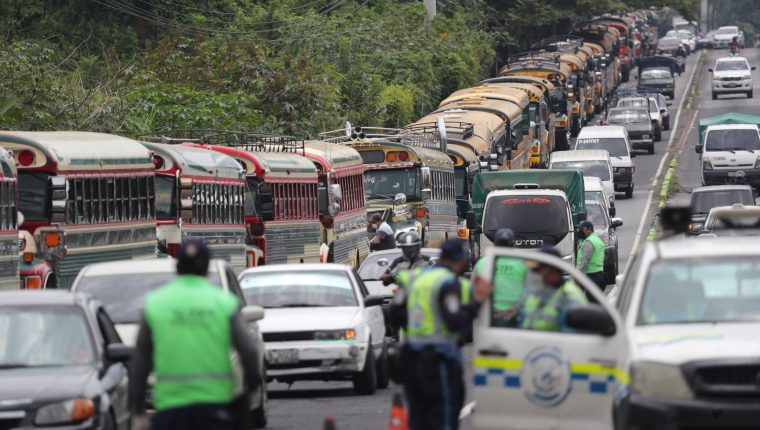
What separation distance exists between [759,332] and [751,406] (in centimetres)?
59

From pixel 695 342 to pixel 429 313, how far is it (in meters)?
1.61

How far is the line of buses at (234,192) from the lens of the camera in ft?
67.5

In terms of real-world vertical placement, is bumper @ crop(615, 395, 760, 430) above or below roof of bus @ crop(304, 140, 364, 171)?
below

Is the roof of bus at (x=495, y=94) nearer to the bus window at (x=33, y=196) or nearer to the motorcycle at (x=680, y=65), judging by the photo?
the bus window at (x=33, y=196)

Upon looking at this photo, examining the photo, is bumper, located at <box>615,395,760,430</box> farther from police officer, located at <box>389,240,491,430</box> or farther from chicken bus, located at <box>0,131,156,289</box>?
chicken bus, located at <box>0,131,156,289</box>

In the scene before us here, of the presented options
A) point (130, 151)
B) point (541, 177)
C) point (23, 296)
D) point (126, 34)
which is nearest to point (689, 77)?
point (126, 34)

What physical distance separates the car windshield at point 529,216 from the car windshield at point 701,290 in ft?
54.4

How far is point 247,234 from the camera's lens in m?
27.5

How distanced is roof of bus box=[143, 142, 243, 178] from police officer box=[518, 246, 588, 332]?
44.5ft

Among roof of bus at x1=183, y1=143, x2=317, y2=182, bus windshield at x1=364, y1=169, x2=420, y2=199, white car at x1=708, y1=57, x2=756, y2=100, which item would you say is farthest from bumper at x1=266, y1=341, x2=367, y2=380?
white car at x1=708, y1=57, x2=756, y2=100

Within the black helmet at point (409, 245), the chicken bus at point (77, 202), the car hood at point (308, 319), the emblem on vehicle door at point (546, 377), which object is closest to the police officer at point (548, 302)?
the emblem on vehicle door at point (546, 377)

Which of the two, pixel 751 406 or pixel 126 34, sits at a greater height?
pixel 126 34

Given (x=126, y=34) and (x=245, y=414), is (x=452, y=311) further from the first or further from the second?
(x=126, y=34)

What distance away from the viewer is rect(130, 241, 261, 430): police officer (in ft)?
27.0
